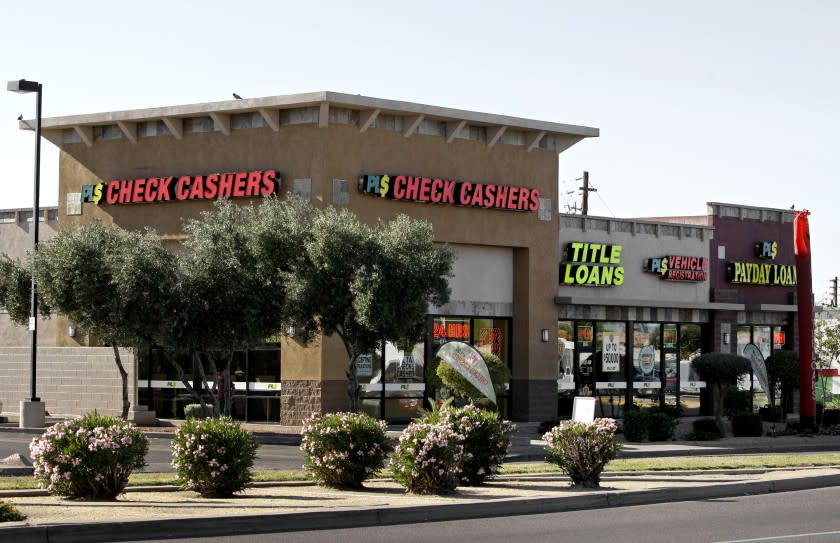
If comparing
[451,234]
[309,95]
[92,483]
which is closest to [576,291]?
[451,234]

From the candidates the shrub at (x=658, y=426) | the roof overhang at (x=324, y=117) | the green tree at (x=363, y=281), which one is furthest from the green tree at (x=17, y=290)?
the shrub at (x=658, y=426)

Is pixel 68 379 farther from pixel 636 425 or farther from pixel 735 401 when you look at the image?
pixel 735 401

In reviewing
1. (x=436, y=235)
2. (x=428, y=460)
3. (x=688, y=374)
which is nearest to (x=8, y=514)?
(x=428, y=460)

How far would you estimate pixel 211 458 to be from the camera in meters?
17.9

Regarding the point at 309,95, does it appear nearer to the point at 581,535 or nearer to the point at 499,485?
the point at 499,485

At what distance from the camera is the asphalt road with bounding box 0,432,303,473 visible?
81.0ft

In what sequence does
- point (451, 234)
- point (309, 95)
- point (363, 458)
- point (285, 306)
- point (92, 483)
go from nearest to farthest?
1. point (92, 483)
2. point (363, 458)
3. point (285, 306)
4. point (309, 95)
5. point (451, 234)

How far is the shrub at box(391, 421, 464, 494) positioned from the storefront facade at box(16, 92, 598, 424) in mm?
16845

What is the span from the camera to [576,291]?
41.9 metres

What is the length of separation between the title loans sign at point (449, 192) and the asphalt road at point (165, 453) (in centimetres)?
886

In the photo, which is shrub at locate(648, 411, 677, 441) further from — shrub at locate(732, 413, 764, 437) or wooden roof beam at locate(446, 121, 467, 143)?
wooden roof beam at locate(446, 121, 467, 143)

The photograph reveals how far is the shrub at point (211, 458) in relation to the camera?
58.7 ft

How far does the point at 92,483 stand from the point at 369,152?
2053 cm

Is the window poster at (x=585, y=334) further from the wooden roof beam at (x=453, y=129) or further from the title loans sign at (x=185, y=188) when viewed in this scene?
the title loans sign at (x=185, y=188)
